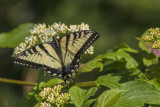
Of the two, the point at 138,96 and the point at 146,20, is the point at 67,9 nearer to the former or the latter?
the point at 146,20

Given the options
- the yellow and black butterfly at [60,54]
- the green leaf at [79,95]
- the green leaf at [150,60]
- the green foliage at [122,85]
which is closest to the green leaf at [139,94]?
the green foliage at [122,85]

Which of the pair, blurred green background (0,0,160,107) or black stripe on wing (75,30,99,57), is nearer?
black stripe on wing (75,30,99,57)

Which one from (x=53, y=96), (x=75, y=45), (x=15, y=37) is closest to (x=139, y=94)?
(x=53, y=96)

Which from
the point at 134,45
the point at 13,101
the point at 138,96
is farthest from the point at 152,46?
the point at 13,101

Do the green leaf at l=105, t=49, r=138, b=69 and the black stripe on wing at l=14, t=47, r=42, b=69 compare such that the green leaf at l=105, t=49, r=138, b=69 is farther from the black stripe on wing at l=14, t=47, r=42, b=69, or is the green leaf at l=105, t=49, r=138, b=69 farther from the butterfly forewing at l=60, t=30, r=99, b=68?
the black stripe on wing at l=14, t=47, r=42, b=69

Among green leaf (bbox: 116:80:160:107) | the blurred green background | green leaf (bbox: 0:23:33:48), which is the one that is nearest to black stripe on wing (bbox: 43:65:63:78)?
green leaf (bbox: 0:23:33:48)

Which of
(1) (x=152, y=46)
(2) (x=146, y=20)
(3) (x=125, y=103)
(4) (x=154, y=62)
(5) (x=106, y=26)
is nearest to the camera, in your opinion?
(3) (x=125, y=103)
